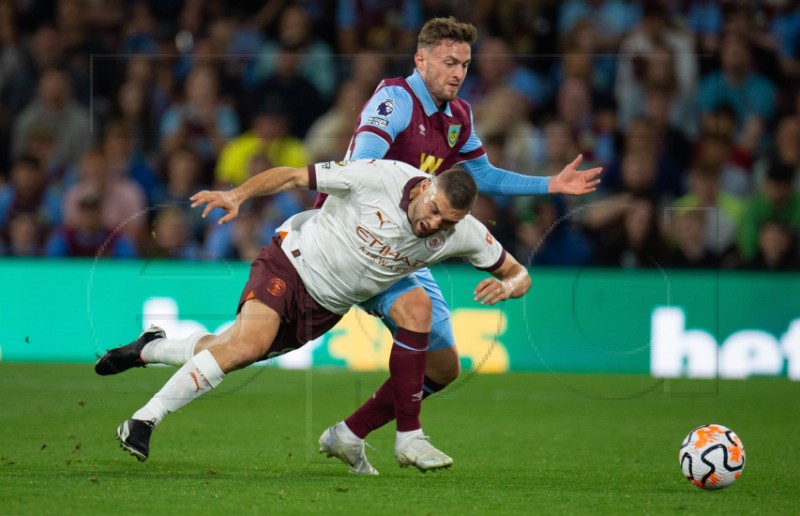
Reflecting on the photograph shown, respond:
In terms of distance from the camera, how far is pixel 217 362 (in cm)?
638

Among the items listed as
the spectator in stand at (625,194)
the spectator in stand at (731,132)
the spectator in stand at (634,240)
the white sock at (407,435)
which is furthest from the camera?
the spectator in stand at (731,132)

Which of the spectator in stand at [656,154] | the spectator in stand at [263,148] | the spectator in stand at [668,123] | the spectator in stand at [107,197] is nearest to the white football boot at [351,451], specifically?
the spectator in stand at [107,197]

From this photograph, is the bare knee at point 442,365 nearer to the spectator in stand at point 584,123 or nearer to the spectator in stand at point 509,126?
the spectator in stand at point 509,126

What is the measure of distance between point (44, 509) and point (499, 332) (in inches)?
299

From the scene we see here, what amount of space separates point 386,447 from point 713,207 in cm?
610

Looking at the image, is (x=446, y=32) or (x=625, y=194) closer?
(x=446, y=32)

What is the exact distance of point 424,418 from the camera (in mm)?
9680

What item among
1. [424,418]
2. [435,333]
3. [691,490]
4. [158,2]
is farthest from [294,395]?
[158,2]

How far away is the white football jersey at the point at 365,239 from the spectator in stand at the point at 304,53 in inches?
308

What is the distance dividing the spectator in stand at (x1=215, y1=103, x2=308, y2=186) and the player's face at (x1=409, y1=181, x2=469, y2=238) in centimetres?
717

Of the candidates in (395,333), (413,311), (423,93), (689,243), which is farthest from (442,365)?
(689,243)

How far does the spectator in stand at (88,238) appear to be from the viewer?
12.9 metres

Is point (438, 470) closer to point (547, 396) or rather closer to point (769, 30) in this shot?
point (547, 396)

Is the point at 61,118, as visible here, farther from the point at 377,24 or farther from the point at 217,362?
the point at 217,362
